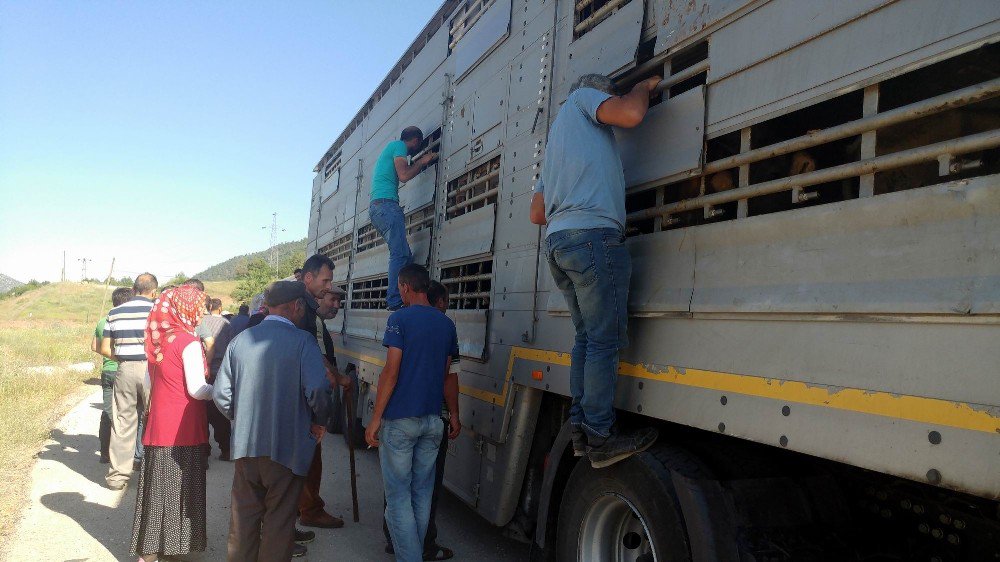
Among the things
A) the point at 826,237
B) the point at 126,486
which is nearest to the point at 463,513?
the point at 126,486

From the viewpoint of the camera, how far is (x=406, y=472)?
3.71 m

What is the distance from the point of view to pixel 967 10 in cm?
160

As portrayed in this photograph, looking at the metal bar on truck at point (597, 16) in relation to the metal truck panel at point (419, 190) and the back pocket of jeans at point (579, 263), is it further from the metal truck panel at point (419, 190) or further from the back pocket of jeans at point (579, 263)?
the metal truck panel at point (419, 190)

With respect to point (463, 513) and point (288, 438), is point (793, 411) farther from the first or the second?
point (463, 513)

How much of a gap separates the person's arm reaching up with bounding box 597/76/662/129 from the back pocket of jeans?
53cm

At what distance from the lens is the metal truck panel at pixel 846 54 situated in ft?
5.32

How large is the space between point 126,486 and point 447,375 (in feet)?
13.2

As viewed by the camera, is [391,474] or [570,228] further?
[391,474]

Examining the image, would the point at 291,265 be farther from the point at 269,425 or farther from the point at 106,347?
the point at 269,425

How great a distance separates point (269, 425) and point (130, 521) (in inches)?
102

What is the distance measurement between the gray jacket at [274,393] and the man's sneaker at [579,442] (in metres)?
1.44

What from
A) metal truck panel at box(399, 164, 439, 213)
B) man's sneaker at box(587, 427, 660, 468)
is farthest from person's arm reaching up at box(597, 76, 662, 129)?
metal truck panel at box(399, 164, 439, 213)

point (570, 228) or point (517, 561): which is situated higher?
point (570, 228)

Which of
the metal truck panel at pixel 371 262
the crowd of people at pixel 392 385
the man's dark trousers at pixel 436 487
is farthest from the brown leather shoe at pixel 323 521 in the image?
the metal truck panel at pixel 371 262
